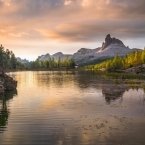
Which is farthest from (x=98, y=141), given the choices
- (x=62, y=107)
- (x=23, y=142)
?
(x=62, y=107)

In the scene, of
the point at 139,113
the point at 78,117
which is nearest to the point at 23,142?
the point at 78,117

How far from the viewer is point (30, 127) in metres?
24.4

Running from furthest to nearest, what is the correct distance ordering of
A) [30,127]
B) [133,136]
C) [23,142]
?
[30,127] < [133,136] < [23,142]

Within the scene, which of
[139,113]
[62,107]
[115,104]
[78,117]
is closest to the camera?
[78,117]

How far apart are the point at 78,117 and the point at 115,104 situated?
12.2 meters

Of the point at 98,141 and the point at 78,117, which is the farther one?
the point at 78,117

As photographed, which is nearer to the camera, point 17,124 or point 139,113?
point 17,124

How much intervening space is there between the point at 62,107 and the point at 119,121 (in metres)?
11.9

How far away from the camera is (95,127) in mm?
24562

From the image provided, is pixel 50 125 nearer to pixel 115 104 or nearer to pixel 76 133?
pixel 76 133

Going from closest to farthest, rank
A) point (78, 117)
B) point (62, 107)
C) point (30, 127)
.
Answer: point (30, 127)
point (78, 117)
point (62, 107)

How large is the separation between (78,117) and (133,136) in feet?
32.0

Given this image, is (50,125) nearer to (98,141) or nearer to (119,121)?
(98,141)

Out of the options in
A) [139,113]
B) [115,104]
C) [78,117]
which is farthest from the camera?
[115,104]
